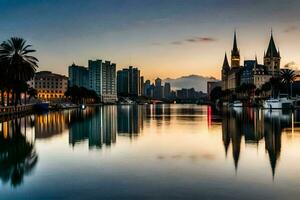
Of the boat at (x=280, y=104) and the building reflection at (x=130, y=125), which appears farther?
the boat at (x=280, y=104)

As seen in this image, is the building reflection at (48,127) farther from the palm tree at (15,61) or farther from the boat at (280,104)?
the boat at (280,104)

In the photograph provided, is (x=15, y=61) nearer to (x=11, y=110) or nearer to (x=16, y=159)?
(x=11, y=110)

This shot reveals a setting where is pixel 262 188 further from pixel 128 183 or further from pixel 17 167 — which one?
pixel 17 167

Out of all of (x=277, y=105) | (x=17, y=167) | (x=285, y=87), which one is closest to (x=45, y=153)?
(x=17, y=167)

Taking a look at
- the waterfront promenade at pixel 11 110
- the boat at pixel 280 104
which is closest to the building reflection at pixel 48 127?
the waterfront promenade at pixel 11 110

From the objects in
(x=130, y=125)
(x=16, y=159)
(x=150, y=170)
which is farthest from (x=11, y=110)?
(x=150, y=170)

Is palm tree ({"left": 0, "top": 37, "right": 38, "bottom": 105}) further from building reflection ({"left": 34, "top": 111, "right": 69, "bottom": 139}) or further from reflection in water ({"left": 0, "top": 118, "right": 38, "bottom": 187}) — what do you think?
reflection in water ({"left": 0, "top": 118, "right": 38, "bottom": 187})

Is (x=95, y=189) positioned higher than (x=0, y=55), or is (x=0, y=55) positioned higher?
(x=0, y=55)

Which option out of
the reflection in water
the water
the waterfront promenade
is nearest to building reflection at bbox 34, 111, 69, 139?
the reflection in water

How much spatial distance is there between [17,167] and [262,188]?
1073cm

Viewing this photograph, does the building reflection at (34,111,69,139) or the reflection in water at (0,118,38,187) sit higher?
the building reflection at (34,111,69,139)

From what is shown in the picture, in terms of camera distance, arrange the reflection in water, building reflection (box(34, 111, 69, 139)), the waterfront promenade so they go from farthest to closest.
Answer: the waterfront promenade < building reflection (box(34, 111, 69, 139)) < the reflection in water

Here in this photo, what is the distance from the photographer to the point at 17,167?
1873 centimetres

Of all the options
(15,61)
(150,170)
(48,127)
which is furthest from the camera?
(15,61)
